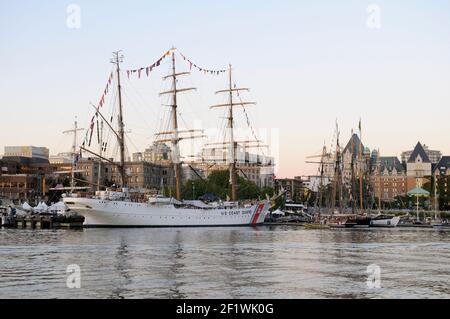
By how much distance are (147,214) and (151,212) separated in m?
0.83

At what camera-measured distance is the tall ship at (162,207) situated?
317 ft

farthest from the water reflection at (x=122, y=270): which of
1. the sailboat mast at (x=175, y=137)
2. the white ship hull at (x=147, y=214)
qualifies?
the sailboat mast at (x=175, y=137)

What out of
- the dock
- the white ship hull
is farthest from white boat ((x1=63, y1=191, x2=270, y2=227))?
the dock

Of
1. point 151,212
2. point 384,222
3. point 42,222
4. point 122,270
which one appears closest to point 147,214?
point 151,212

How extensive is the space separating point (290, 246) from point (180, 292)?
101 feet

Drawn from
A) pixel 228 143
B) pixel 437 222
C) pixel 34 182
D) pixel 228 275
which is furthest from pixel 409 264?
pixel 34 182

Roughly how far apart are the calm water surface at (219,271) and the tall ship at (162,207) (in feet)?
138

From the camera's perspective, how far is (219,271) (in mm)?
36000

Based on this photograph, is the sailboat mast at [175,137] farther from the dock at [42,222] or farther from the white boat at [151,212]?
the dock at [42,222]

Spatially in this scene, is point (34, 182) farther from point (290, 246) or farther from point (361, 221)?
point (290, 246)

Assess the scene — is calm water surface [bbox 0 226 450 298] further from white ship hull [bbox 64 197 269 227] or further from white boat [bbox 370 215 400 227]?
white boat [bbox 370 215 400 227]

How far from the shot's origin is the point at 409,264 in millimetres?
41688

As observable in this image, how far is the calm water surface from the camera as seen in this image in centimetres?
2850

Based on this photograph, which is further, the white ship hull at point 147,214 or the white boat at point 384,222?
the white boat at point 384,222
